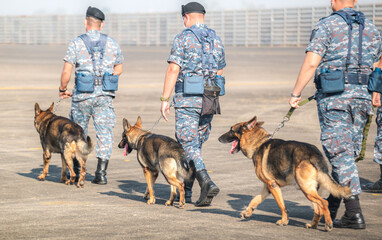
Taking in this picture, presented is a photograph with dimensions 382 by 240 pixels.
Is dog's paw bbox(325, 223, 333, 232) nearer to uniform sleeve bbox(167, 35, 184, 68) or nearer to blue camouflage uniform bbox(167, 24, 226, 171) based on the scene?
blue camouflage uniform bbox(167, 24, 226, 171)

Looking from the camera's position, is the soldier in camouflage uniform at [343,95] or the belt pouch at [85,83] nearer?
the soldier in camouflage uniform at [343,95]

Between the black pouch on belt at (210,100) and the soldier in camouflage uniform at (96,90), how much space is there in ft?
5.97

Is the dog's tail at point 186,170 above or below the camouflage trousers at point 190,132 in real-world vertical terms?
below

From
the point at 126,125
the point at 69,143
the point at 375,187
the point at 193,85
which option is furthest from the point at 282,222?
the point at 69,143

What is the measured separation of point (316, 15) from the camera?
50750 mm

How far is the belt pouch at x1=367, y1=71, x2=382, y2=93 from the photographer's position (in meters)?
5.80

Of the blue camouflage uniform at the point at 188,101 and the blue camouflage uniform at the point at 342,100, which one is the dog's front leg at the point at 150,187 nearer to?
the blue camouflage uniform at the point at 188,101

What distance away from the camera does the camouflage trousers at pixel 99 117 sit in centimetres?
812

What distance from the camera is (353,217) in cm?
568

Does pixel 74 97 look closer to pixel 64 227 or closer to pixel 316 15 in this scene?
pixel 64 227

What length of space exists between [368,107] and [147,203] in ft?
8.11

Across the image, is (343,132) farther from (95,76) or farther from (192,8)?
(95,76)

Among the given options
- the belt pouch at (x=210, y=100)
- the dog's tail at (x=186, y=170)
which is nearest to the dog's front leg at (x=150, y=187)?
the dog's tail at (x=186, y=170)

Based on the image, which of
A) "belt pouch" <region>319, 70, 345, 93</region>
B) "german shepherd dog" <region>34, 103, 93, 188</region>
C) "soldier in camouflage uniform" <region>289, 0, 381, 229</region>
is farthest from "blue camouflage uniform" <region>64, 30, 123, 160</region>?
"belt pouch" <region>319, 70, 345, 93</region>
